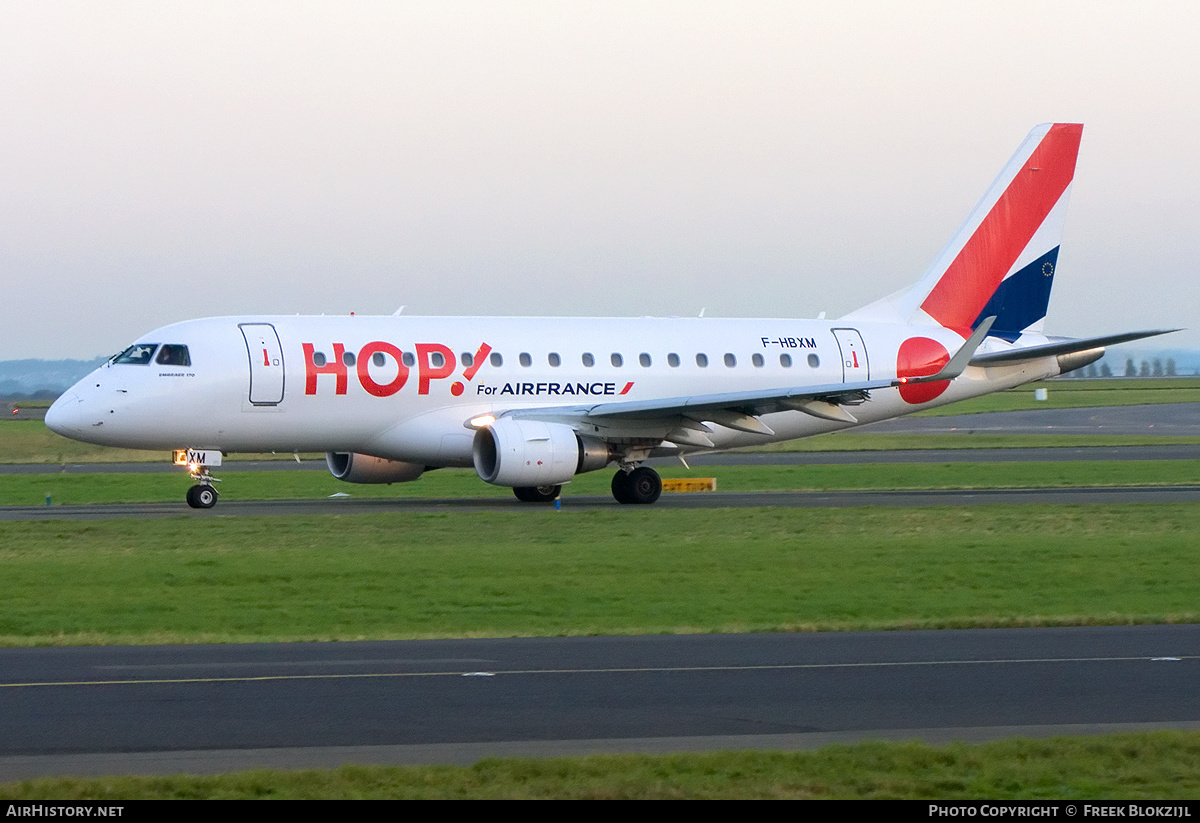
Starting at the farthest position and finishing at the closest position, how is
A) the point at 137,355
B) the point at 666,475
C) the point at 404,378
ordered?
the point at 666,475 → the point at 404,378 → the point at 137,355

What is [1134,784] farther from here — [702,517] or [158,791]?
[702,517]

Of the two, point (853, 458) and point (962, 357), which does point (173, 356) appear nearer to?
point (962, 357)

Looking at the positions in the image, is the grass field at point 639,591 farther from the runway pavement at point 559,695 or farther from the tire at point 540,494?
the tire at point 540,494

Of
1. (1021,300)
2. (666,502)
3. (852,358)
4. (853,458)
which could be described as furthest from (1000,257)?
(853,458)

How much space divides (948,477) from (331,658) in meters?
29.0

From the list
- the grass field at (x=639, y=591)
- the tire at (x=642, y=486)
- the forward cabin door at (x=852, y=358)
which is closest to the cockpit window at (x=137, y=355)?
the grass field at (x=639, y=591)

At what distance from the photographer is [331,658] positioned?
48.0 feet

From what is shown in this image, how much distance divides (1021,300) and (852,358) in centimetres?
512

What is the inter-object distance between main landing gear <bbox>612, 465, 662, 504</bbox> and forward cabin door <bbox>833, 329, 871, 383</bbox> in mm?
5988

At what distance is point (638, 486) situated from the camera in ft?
108

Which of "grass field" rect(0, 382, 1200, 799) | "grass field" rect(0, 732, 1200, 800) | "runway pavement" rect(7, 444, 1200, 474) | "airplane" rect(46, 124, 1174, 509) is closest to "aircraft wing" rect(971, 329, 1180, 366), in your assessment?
"airplane" rect(46, 124, 1174, 509)

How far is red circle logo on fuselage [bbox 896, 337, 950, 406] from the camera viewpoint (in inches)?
1458

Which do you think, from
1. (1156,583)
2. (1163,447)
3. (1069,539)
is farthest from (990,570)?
(1163,447)

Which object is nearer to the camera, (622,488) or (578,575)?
(578,575)
